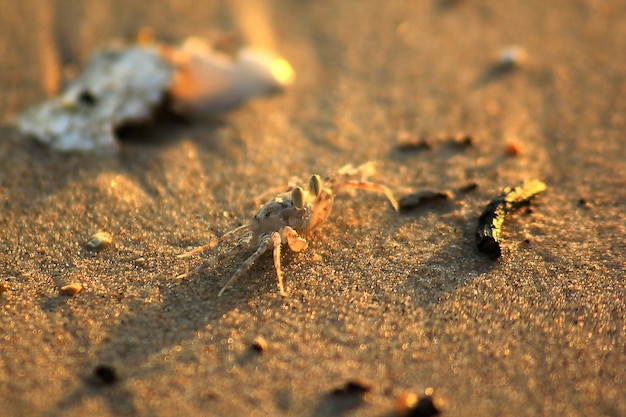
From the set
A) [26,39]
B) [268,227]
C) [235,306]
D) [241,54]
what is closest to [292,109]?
[241,54]

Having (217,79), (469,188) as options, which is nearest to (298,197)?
(469,188)

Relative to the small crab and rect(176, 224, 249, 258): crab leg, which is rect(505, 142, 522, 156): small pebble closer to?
the small crab

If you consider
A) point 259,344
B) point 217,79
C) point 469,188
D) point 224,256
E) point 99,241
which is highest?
point 217,79

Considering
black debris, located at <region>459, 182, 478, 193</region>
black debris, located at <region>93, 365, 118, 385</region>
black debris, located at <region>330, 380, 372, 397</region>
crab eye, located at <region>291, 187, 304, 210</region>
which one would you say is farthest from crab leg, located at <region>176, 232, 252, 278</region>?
black debris, located at <region>459, 182, 478, 193</region>

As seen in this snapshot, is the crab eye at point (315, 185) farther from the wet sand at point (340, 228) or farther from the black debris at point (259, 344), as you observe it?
the black debris at point (259, 344)

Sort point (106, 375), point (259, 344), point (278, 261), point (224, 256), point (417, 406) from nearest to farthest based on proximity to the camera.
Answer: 1. point (417, 406)
2. point (106, 375)
3. point (259, 344)
4. point (278, 261)
5. point (224, 256)

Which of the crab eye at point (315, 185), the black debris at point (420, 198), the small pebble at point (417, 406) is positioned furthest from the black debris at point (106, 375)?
the black debris at point (420, 198)

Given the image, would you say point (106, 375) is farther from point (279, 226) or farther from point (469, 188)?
point (469, 188)
